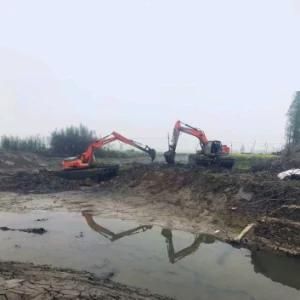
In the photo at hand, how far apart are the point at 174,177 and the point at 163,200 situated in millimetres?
2477

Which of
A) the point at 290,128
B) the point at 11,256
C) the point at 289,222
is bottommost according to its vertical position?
the point at 11,256

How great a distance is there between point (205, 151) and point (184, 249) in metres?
14.4

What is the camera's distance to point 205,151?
25875 millimetres

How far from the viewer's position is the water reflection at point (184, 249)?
11308 mm

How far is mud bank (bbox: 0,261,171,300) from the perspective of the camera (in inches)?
278

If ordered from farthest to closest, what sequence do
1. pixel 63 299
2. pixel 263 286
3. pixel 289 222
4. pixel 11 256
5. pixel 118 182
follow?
pixel 118 182 < pixel 289 222 < pixel 11 256 < pixel 263 286 < pixel 63 299

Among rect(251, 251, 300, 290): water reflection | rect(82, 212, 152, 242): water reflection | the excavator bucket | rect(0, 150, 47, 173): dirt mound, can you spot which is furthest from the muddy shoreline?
rect(0, 150, 47, 173): dirt mound

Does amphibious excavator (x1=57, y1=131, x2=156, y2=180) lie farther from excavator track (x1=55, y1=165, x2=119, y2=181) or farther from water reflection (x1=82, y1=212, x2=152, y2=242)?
water reflection (x1=82, y1=212, x2=152, y2=242)

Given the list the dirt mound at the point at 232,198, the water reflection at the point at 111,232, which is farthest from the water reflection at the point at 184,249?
the dirt mound at the point at 232,198

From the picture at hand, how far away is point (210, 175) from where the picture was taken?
19.8 meters

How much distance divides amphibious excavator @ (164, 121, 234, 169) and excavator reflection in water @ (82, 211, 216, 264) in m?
11.7

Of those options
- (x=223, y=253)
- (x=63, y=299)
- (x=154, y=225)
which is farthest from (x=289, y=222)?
(x=63, y=299)

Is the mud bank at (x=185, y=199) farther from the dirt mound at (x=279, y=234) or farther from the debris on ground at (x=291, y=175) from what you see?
the debris on ground at (x=291, y=175)

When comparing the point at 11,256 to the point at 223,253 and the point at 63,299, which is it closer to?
the point at 63,299
